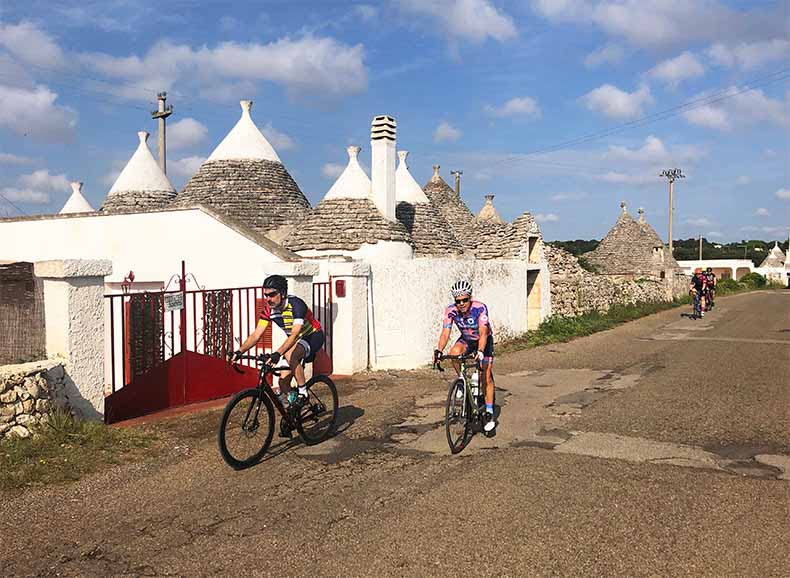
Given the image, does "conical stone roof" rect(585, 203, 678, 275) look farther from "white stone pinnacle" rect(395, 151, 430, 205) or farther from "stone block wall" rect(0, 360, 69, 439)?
"stone block wall" rect(0, 360, 69, 439)

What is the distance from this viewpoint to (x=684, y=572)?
3789 mm

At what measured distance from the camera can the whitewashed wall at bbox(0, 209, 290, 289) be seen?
11.4 metres

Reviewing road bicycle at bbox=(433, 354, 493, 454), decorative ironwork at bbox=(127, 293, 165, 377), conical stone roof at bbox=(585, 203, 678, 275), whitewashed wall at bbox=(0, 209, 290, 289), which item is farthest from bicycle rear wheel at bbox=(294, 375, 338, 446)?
conical stone roof at bbox=(585, 203, 678, 275)

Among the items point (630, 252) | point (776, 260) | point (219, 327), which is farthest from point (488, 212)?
point (776, 260)

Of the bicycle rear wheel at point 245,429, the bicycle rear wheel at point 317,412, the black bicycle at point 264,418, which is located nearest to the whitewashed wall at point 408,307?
the bicycle rear wheel at point 317,412

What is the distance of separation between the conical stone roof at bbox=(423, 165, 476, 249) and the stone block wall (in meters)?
18.6

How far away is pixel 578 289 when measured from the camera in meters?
21.8

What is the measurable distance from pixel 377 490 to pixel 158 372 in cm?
434

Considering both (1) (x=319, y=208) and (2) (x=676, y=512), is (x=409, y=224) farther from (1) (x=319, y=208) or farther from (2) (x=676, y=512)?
(2) (x=676, y=512)

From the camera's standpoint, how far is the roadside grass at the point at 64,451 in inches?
223

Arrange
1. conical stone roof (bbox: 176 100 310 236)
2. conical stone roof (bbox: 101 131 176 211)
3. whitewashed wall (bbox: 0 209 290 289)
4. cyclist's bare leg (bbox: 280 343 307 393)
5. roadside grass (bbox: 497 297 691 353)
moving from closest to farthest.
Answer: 1. cyclist's bare leg (bbox: 280 343 307 393)
2. whitewashed wall (bbox: 0 209 290 289)
3. roadside grass (bbox: 497 297 691 353)
4. conical stone roof (bbox: 176 100 310 236)
5. conical stone roof (bbox: 101 131 176 211)

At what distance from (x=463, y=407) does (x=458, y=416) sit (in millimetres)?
127

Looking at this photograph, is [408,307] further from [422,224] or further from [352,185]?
[422,224]

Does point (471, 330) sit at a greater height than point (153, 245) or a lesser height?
lesser
